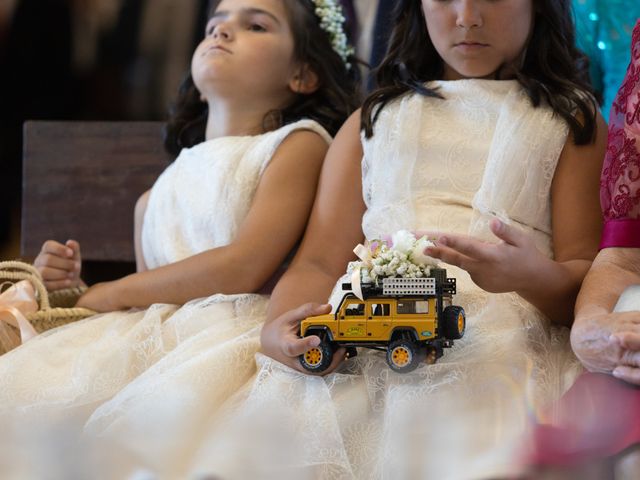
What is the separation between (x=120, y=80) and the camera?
4.02 metres

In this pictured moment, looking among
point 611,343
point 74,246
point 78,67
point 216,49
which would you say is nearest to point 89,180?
point 74,246

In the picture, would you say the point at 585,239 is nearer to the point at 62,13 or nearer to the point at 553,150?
the point at 553,150

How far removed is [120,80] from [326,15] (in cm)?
168

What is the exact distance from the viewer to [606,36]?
243cm

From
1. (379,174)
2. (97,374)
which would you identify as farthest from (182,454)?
(379,174)

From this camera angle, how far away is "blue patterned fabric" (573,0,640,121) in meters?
2.39

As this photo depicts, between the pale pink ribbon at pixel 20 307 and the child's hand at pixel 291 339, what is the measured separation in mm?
580

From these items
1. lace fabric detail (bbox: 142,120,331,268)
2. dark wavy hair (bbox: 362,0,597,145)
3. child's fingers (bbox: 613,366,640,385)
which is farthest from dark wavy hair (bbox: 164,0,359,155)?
child's fingers (bbox: 613,366,640,385)

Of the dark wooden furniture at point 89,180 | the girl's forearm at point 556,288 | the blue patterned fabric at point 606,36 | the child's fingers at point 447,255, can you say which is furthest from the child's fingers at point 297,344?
the dark wooden furniture at point 89,180

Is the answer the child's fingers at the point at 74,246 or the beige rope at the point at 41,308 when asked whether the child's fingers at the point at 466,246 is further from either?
the child's fingers at the point at 74,246

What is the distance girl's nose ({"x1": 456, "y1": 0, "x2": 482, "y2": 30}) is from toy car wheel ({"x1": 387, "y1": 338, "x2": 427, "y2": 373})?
66 cm

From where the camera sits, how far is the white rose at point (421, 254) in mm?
1544

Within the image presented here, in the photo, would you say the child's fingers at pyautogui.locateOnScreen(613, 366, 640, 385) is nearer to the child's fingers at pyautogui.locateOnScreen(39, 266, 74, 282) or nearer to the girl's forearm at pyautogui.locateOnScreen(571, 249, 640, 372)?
the girl's forearm at pyautogui.locateOnScreen(571, 249, 640, 372)

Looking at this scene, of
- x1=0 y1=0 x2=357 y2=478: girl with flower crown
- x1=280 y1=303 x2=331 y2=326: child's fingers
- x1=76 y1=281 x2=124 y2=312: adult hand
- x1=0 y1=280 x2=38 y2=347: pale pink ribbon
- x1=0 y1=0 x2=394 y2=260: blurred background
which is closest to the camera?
x1=280 y1=303 x2=331 y2=326: child's fingers
